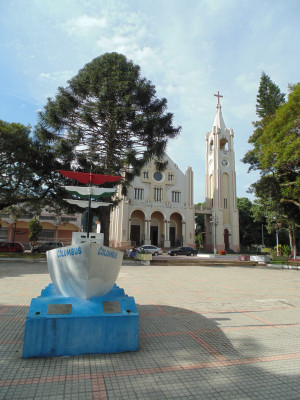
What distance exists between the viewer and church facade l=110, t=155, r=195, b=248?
125ft

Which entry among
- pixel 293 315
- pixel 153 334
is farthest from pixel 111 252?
pixel 293 315

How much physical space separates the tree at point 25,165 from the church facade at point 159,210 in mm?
16822

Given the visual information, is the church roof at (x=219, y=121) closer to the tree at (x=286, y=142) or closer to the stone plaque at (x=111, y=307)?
the tree at (x=286, y=142)

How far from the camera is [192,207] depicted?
4088cm

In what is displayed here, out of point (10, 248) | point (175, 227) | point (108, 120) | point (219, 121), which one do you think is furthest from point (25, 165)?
point (219, 121)

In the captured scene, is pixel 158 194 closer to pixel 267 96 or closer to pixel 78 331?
pixel 267 96

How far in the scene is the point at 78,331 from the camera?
359cm

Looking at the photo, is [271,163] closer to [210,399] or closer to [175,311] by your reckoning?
[175,311]

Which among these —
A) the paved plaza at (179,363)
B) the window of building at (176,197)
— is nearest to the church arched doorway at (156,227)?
the window of building at (176,197)

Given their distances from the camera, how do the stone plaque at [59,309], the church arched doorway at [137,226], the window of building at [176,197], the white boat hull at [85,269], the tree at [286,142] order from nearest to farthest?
the stone plaque at [59,309] → the white boat hull at [85,269] → the tree at [286,142] → the church arched doorway at [137,226] → the window of building at [176,197]

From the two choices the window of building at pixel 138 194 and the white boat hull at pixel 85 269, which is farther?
Result: the window of building at pixel 138 194

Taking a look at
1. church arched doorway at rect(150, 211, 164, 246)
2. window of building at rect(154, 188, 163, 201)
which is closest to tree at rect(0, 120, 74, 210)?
window of building at rect(154, 188, 163, 201)

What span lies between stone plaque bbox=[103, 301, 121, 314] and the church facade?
108 feet

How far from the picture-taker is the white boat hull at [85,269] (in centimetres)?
424
